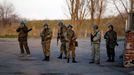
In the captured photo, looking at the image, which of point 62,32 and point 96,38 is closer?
point 96,38

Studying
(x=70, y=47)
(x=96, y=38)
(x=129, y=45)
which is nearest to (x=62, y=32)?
(x=70, y=47)

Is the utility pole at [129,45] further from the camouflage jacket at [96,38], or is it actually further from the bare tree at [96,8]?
the bare tree at [96,8]

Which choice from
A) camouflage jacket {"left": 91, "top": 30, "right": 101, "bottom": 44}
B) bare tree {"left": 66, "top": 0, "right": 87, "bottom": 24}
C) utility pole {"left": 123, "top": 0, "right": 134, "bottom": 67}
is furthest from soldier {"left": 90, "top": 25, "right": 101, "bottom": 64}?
bare tree {"left": 66, "top": 0, "right": 87, "bottom": 24}

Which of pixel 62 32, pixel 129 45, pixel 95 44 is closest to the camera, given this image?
pixel 129 45

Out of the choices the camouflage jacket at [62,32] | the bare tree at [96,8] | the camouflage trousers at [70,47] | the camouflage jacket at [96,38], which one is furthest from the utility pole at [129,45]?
the bare tree at [96,8]

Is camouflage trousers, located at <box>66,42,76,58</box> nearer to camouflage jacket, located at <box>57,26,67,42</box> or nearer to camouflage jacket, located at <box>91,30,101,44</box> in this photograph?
camouflage jacket, located at <box>91,30,101,44</box>

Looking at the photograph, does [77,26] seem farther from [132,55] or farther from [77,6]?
[132,55]

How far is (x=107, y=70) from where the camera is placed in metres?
16.8

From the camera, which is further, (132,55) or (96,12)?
(96,12)

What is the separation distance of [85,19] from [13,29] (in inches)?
417

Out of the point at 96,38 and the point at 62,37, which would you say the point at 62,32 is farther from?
the point at 96,38

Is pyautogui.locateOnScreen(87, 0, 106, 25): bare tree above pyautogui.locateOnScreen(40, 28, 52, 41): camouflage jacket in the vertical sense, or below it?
above

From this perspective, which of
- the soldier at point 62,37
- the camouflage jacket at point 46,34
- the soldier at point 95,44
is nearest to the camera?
the soldier at point 95,44

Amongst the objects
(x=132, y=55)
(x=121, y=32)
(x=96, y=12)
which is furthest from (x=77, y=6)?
(x=132, y=55)
